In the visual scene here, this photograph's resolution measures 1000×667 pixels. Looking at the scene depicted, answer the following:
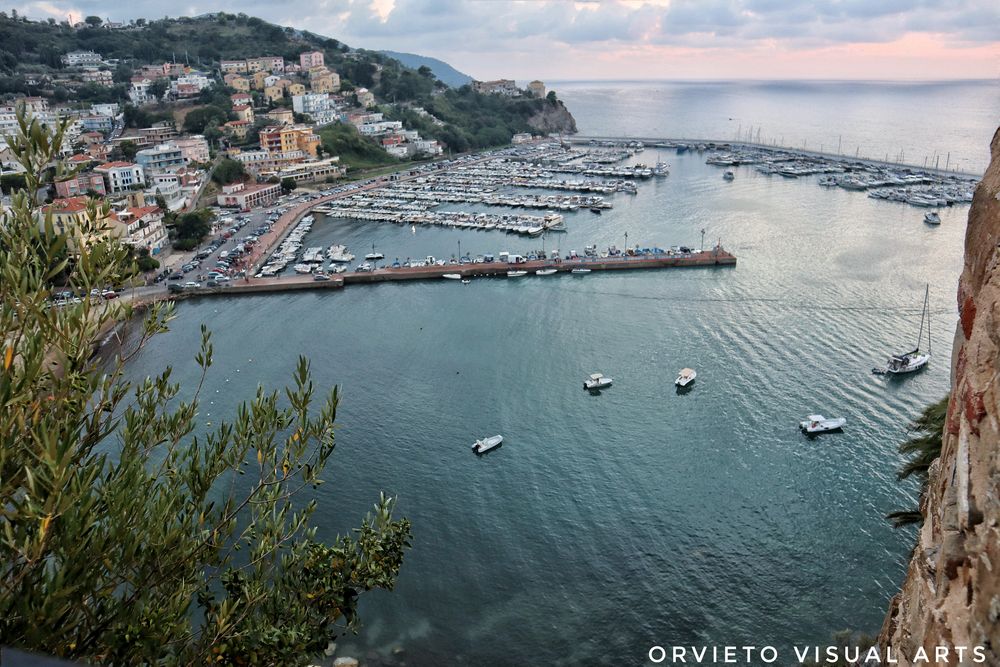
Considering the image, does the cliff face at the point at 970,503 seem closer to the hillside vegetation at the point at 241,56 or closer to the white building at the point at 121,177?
the white building at the point at 121,177

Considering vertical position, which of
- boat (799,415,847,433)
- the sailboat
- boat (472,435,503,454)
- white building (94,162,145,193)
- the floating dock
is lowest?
boat (472,435,503,454)

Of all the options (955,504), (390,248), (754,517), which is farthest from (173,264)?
(955,504)

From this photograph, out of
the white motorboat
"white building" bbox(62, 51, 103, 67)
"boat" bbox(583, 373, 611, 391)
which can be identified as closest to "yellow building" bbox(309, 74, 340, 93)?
"white building" bbox(62, 51, 103, 67)

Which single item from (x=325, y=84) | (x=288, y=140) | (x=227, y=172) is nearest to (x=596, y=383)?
(x=227, y=172)

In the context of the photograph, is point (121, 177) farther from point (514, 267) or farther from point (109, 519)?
point (109, 519)

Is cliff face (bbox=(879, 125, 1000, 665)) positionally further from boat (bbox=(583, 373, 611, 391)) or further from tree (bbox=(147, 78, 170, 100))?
tree (bbox=(147, 78, 170, 100))

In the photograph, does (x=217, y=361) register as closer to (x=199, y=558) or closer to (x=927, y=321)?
(x=199, y=558)

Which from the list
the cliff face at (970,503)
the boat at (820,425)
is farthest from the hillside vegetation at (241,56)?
the cliff face at (970,503)

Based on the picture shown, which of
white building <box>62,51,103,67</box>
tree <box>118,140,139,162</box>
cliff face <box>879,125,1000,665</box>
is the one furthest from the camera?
white building <box>62,51,103,67</box>
